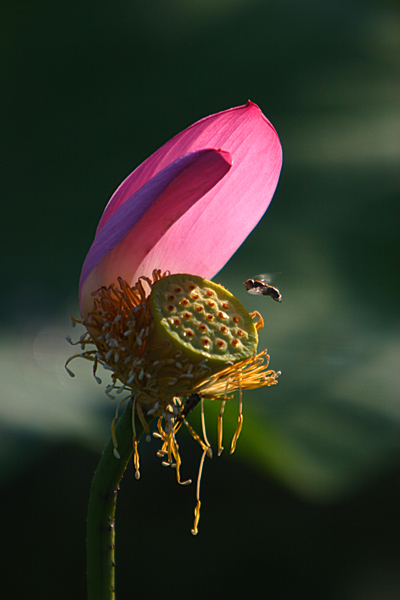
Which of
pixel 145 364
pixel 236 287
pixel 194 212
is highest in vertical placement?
pixel 236 287

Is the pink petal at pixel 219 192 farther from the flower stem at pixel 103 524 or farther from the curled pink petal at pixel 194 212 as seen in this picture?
the flower stem at pixel 103 524

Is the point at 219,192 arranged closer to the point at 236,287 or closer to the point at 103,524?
the point at 103,524

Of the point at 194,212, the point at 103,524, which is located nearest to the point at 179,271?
the point at 194,212

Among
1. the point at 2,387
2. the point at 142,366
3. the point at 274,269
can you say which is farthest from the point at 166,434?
the point at 274,269

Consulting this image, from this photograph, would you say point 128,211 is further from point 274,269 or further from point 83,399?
point 274,269

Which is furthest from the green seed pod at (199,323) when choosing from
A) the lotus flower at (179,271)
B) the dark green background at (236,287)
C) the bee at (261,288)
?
the dark green background at (236,287)

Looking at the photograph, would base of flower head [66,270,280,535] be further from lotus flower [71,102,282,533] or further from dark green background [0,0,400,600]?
dark green background [0,0,400,600]
